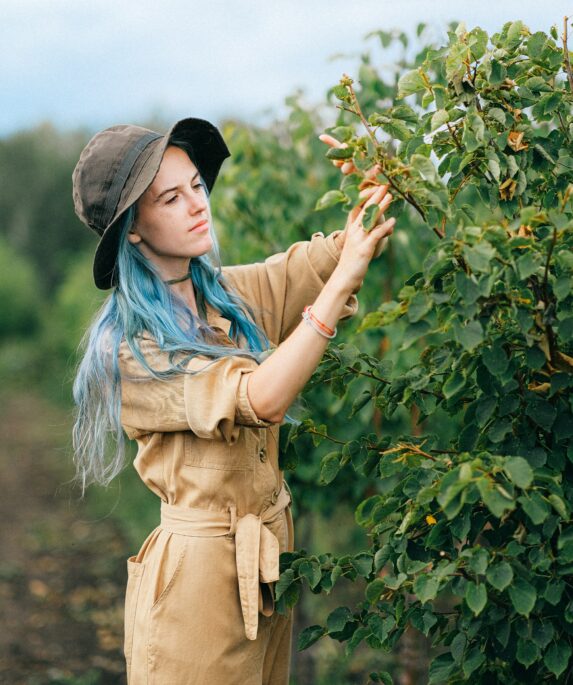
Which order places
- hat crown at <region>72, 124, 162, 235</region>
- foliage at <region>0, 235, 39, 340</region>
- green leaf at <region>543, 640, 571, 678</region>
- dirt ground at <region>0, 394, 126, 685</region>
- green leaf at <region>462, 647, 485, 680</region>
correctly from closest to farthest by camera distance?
green leaf at <region>543, 640, 571, 678</region> → green leaf at <region>462, 647, 485, 680</region> → hat crown at <region>72, 124, 162, 235</region> → dirt ground at <region>0, 394, 126, 685</region> → foliage at <region>0, 235, 39, 340</region>

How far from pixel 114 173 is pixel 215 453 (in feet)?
2.31

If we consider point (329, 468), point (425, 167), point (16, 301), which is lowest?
point (16, 301)

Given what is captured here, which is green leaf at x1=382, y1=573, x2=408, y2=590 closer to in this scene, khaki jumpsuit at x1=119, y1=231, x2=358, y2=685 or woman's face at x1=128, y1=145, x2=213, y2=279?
khaki jumpsuit at x1=119, y1=231, x2=358, y2=685

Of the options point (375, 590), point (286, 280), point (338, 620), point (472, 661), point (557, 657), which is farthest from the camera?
point (286, 280)

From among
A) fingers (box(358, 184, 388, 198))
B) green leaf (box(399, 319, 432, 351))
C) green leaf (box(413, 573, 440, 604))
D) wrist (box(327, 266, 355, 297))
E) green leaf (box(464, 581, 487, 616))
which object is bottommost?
green leaf (box(413, 573, 440, 604))

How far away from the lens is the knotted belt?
7.29 feet

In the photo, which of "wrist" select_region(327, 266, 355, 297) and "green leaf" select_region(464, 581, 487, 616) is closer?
"green leaf" select_region(464, 581, 487, 616)

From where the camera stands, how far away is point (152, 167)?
7.31 ft

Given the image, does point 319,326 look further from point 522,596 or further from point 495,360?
point 522,596

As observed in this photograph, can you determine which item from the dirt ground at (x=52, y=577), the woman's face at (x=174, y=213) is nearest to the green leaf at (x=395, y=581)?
the woman's face at (x=174, y=213)

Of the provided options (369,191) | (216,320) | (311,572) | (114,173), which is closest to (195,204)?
(114,173)

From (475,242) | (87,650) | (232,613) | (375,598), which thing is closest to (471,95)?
(475,242)

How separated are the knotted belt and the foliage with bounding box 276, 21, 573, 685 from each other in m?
0.14

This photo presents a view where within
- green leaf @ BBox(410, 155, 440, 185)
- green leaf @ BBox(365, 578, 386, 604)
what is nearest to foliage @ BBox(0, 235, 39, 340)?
green leaf @ BBox(365, 578, 386, 604)
